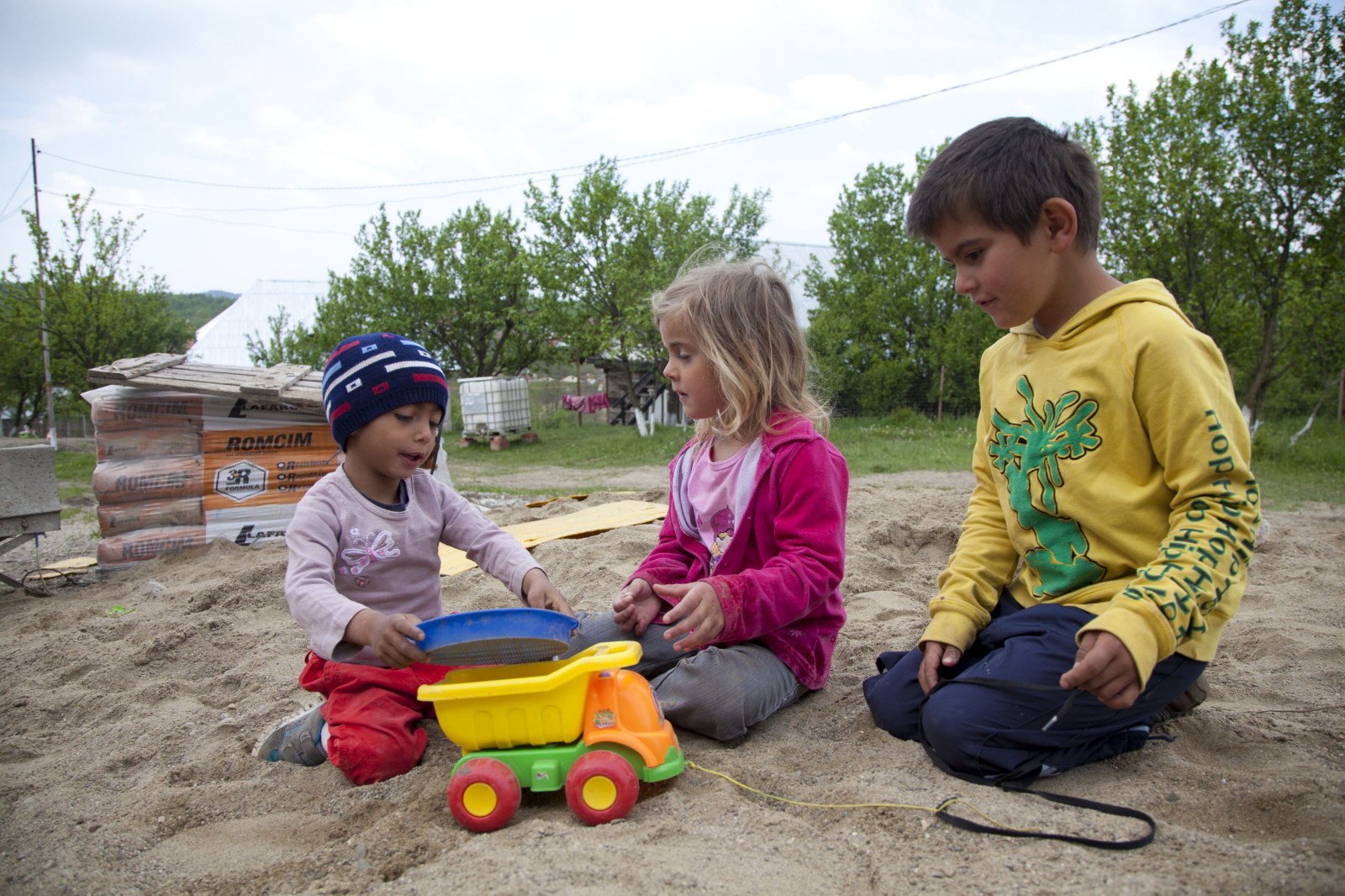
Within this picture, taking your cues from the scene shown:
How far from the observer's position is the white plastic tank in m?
17.2

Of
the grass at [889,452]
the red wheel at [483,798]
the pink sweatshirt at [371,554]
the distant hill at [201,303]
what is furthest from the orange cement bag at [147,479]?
the distant hill at [201,303]

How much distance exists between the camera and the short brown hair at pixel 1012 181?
1782mm

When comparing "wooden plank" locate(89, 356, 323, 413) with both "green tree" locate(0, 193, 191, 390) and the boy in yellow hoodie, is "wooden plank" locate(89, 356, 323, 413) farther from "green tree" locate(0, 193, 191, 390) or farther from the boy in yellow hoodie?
"green tree" locate(0, 193, 191, 390)

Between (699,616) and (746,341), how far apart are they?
0.80 m

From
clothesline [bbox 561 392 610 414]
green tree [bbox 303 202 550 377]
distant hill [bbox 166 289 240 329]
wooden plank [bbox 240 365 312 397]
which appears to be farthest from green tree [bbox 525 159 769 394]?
distant hill [bbox 166 289 240 329]

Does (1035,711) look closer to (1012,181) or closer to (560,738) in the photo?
(560,738)

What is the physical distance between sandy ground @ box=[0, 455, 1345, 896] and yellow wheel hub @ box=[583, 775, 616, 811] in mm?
58

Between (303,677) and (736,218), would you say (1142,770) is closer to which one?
(303,677)

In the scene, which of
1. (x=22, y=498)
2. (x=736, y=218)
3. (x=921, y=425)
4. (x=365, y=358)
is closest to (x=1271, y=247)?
(x=921, y=425)

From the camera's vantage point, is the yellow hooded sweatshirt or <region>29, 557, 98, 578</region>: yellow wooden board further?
<region>29, 557, 98, 578</region>: yellow wooden board

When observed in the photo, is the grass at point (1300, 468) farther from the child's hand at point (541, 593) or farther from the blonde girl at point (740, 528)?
the child's hand at point (541, 593)

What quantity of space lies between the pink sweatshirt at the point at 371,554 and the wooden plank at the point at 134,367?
3188 mm

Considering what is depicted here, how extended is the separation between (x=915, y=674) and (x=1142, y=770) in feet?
1.69

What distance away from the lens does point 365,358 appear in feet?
7.17
